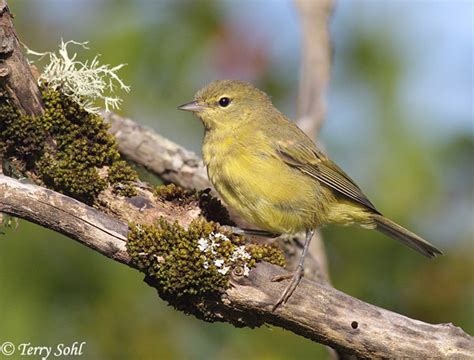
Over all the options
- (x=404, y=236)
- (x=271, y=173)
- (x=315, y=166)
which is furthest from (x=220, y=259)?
(x=404, y=236)

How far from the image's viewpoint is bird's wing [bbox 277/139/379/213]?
500 cm

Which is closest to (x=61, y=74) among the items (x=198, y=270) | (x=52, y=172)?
(x=52, y=172)

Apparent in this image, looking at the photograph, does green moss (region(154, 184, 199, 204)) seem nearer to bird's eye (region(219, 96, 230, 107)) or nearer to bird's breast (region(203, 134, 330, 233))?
bird's breast (region(203, 134, 330, 233))

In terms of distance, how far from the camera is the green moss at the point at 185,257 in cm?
373

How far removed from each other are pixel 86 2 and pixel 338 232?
117 inches

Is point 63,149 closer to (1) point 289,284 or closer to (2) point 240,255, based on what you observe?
(2) point 240,255

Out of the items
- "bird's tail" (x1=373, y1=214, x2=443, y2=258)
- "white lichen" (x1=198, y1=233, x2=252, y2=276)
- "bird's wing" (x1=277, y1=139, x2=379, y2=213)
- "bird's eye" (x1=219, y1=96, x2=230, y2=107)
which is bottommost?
"white lichen" (x1=198, y1=233, x2=252, y2=276)

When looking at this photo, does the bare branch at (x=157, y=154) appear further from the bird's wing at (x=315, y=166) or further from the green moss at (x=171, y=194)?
the green moss at (x=171, y=194)

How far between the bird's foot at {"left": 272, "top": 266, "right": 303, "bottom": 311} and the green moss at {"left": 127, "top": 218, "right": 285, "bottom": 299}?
201mm

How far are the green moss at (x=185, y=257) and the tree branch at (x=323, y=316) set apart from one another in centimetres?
7

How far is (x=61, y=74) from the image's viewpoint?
423 centimetres

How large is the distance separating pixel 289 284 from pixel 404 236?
5.26ft

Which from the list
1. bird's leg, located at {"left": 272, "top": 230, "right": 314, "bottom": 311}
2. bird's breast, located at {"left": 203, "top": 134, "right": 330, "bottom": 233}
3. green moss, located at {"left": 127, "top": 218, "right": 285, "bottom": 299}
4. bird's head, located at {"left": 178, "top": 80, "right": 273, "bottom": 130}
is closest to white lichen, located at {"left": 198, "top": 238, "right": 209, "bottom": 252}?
green moss, located at {"left": 127, "top": 218, "right": 285, "bottom": 299}

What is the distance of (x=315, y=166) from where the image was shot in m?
5.12
